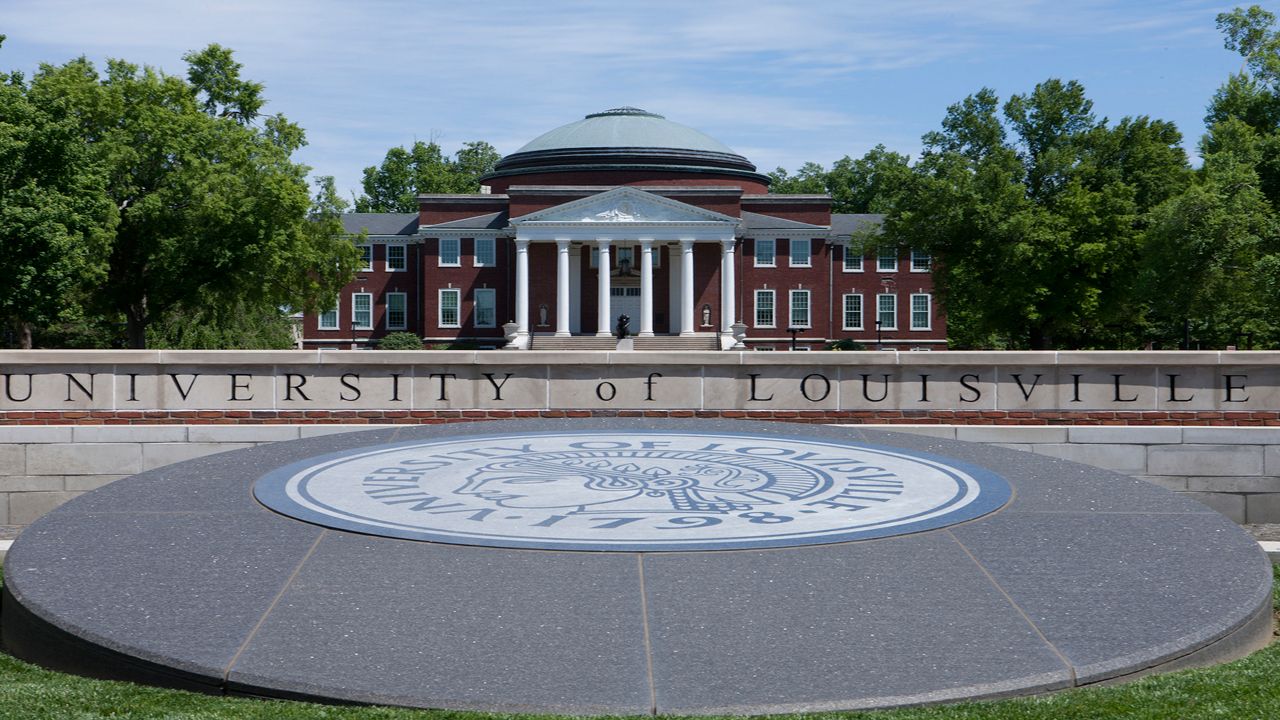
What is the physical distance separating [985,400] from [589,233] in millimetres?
51044

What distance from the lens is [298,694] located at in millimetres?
5363

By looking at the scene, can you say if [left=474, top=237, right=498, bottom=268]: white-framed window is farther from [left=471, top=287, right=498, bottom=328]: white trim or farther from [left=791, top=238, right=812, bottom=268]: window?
[left=791, top=238, right=812, bottom=268]: window

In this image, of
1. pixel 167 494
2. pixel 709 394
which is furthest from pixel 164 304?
pixel 167 494

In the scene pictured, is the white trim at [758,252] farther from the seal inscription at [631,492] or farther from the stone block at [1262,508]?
the seal inscription at [631,492]

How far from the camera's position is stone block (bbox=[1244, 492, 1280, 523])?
14.2 metres

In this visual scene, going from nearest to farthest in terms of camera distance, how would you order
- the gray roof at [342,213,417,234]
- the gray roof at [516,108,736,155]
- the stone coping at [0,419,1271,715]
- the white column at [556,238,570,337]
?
1. the stone coping at [0,419,1271,715]
2. the white column at [556,238,570,337]
3. the gray roof at [342,213,417,234]
4. the gray roof at [516,108,736,155]

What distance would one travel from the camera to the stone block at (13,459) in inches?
553

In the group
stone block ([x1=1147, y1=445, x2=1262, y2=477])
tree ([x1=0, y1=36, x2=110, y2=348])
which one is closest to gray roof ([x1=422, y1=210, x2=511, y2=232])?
tree ([x1=0, y1=36, x2=110, y2=348])

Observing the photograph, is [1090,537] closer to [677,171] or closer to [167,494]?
[167,494]

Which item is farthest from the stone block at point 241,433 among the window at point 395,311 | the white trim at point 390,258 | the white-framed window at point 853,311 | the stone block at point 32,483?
the white trim at point 390,258

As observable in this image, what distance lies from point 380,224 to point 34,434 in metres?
59.4

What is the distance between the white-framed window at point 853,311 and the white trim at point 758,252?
4.99m

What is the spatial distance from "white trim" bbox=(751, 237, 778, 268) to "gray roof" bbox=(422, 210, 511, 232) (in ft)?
48.3

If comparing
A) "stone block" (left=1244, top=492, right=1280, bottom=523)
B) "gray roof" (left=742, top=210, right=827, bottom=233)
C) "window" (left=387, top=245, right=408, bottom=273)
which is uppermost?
"gray roof" (left=742, top=210, right=827, bottom=233)
